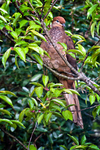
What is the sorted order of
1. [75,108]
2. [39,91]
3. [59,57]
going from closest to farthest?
1. [39,91]
2. [59,57]
3. [75,108]

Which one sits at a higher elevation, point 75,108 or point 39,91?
point 39,91

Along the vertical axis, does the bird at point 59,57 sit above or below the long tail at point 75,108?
above

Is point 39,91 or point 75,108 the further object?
point 75,108

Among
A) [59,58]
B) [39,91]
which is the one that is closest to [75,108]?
[59,58]

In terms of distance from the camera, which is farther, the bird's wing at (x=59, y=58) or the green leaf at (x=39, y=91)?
the bird's wing at (x=59, y=58)

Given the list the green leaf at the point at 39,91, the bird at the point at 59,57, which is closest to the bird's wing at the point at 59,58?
the bird at the point at 59,57

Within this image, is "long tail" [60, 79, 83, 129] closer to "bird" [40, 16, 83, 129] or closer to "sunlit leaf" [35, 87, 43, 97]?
"bird" [40, 16, 83, 129]

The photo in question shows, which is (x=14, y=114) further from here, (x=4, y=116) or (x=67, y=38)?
(x=67, y=38)

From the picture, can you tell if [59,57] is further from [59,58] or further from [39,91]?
[39,91]

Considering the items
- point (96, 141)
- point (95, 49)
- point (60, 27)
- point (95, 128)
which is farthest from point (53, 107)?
point (95, 128)

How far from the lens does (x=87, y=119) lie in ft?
8.57

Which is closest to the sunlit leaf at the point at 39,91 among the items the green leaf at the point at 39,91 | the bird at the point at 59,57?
the green leaf at the point at 39,91

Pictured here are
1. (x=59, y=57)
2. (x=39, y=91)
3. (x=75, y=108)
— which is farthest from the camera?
(x=75, y=108)

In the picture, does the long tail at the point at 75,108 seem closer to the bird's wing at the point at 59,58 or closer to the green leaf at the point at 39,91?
the bird's wing at the point at 59,58
